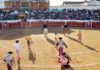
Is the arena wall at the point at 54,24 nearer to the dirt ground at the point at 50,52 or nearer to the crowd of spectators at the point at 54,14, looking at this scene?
the crowd of spectators at the point at 54,14

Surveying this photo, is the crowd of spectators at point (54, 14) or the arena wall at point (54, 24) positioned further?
the crowd of spectators at point (54, 14)

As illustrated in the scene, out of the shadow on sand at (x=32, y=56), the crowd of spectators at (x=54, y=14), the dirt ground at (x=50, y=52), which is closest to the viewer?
the dirt ground at (x=50, y=52)

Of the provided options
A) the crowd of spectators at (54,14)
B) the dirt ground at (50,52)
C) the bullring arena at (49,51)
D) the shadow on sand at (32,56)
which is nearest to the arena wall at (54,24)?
the crowd of spectators at (54,14)

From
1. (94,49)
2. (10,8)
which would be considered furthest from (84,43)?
(10,8)

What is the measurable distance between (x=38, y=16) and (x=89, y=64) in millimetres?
20542

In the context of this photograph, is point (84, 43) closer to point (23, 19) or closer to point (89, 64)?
point (89, 64)

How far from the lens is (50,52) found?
24.1 meters

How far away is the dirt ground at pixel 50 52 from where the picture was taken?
820 inches

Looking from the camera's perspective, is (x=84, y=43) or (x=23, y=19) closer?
(x=84, y=43)

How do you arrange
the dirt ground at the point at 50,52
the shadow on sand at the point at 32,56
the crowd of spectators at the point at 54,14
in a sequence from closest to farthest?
1. the dirt ground at the point at 50,52
2. the shadow on sand at the point at 32,56
3. the crowd of spectators at the point at 54,14

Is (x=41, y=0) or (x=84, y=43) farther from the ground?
(x=41, y=0)

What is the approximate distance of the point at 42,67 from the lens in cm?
2055

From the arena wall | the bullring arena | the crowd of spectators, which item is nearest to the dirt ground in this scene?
the bullring arena

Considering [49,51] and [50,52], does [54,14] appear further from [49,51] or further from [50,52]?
[50,52]
